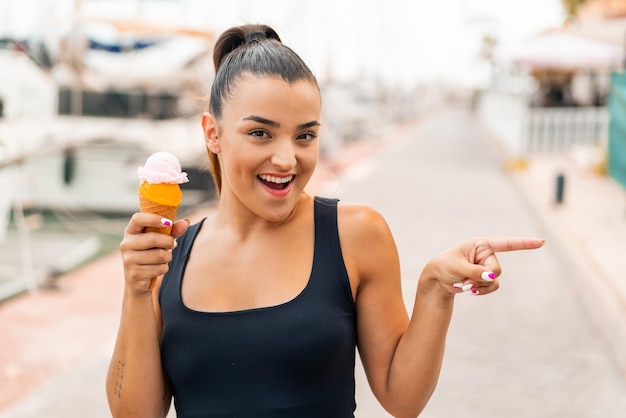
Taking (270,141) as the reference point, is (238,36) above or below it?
above

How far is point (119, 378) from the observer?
70.4 inches

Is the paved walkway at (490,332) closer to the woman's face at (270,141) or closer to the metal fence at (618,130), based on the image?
the metal fence at (618,130)

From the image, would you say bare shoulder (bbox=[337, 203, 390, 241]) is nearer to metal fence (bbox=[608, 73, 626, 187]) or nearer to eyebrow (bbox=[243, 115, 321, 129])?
eyebrow (bbox=[243, 115, 321, 129])

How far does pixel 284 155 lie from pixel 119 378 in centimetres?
67

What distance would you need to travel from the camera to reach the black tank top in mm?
1643

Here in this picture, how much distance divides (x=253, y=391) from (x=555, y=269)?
7073mm

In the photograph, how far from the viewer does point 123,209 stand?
45.0 feet

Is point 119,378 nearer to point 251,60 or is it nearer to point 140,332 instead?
point 140,332

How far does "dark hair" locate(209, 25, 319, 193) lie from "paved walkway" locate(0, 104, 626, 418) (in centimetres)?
121

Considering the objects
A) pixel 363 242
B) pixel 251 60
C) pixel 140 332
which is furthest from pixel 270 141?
pixel 140 332

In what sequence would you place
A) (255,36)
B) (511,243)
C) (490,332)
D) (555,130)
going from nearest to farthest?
(511,243), (255,36), (490,332), (555,130)

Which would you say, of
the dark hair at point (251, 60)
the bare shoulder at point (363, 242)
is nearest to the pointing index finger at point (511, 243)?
the bare shoulder at point (363, 242)

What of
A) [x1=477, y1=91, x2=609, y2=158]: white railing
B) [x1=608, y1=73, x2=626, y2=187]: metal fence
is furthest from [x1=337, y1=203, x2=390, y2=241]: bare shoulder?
[x1=477, y1=91, x2=609, y2=158]: white railing

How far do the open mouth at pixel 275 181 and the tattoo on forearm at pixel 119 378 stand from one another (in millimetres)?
544
